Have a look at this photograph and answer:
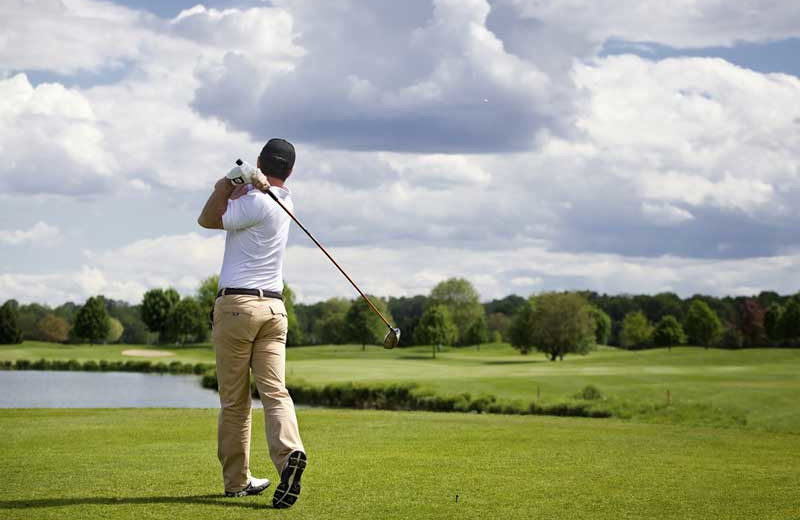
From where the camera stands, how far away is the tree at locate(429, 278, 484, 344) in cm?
12644

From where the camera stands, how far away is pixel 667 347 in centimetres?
11238

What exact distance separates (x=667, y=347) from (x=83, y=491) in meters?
111

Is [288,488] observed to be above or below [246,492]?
above

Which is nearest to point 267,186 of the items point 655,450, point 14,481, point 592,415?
point 14,481

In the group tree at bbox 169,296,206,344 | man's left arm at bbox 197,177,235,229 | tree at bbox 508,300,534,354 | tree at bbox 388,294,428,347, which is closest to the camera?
man's left arm at bbox 197,177,235,229

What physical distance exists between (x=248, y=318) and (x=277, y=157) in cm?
142

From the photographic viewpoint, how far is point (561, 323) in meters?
87.2

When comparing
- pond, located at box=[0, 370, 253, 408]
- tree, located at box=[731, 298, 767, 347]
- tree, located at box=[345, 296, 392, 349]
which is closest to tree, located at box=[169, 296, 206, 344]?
tree, located at box=[345, 296, 392, 349]

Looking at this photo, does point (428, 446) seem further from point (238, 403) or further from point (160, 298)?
point (160, 298)

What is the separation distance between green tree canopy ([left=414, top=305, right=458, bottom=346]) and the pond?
41313mm

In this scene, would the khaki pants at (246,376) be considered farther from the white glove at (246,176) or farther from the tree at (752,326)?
the tree at (752,326)

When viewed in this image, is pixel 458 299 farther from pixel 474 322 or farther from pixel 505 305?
pixel 505 305

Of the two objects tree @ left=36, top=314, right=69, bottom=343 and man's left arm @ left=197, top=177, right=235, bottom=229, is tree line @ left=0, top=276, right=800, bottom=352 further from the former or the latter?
man's left arm @ left=197, top=177, right=235, bottom=229

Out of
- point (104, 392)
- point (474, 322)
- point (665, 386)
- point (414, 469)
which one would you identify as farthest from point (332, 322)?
point (414, 469)
